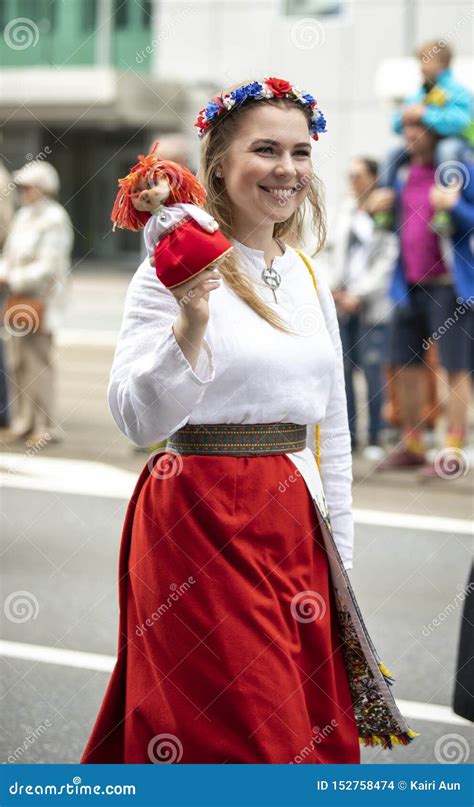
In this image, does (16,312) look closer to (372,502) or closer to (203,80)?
(372,502)

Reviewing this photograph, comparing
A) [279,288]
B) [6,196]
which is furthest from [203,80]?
[279,288]

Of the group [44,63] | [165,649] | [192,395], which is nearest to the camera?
[192,395]

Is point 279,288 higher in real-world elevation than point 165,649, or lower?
higher

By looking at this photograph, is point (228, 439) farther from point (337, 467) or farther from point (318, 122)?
point (318, 122)

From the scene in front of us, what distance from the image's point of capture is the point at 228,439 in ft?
9.78

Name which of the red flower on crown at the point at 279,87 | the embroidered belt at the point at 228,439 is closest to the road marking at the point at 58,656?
A: the embroidered belt at the point at 228,439

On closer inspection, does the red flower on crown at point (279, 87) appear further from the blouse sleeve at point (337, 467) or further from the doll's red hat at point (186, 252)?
the doll's red hat at point (186, 252)

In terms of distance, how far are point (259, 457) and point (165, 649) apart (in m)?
0.46

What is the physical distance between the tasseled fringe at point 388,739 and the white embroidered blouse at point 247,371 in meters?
0.43

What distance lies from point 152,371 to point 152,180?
37 cm

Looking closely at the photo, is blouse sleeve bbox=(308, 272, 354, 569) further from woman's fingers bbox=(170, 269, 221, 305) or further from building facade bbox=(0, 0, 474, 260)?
building facade bbox=(0, 0, 474, 260)

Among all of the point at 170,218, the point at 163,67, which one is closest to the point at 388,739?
the point at 170,218

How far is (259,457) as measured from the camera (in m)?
3.02

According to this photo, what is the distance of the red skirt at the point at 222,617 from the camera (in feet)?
9.48
